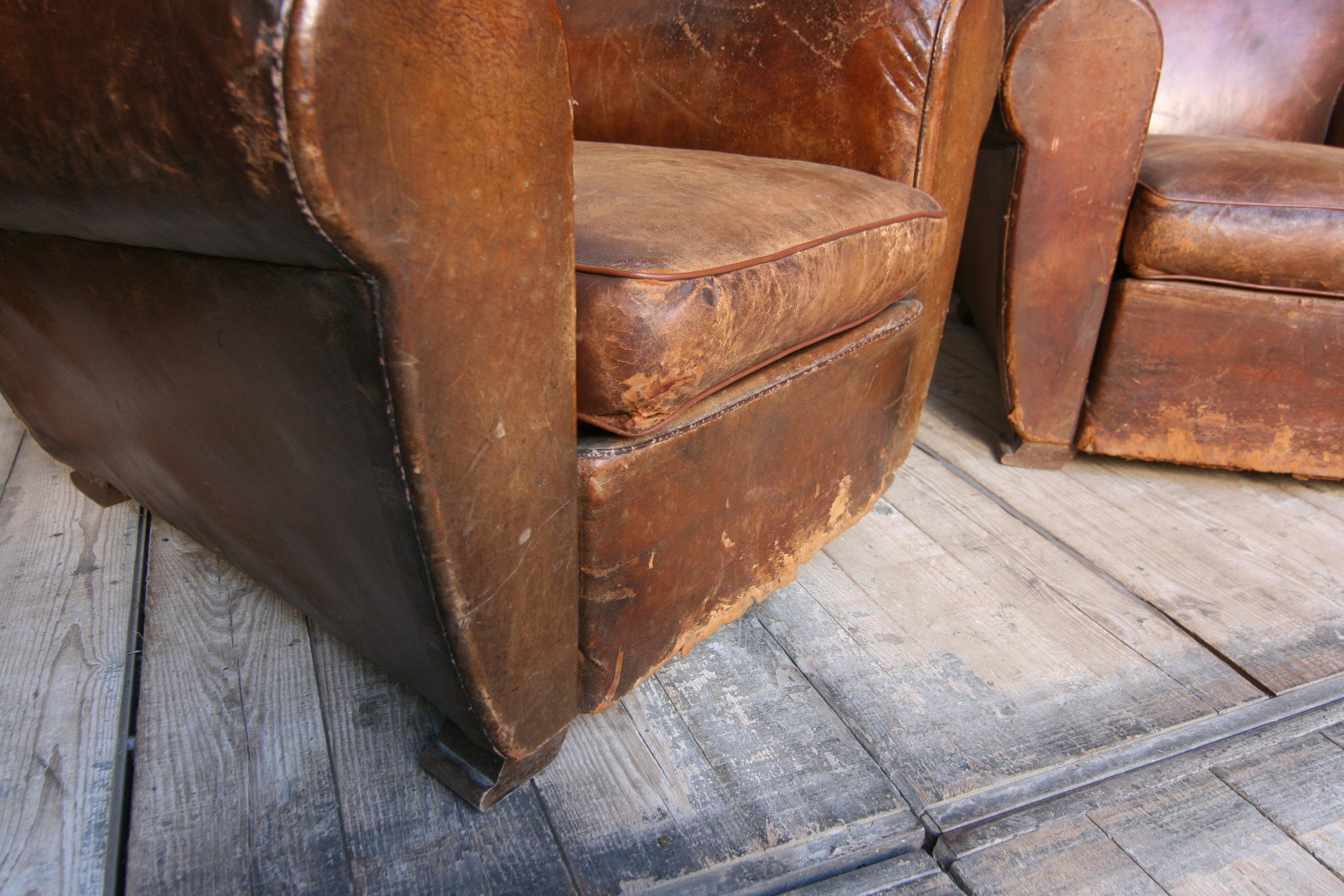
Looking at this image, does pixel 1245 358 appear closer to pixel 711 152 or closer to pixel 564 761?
pixel 711 152

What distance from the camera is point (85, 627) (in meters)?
0.97

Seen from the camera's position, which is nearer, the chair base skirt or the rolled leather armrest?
the rolled leather armrest

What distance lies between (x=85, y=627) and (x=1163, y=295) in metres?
1.56

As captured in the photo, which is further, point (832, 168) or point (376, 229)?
point (832, 168)

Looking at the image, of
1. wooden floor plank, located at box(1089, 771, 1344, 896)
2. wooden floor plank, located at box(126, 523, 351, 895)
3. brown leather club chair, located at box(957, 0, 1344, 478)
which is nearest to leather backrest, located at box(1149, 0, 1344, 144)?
brown leather club chair, located at box(957, 0, 1344, 478)

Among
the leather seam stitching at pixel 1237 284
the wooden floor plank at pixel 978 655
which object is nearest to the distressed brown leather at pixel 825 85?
the wooden floor plank at pixel 978 655

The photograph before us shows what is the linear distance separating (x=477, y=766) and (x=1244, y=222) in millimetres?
1242

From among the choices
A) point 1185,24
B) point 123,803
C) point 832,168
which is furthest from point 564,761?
point 1185,24

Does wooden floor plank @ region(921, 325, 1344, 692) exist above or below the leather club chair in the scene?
below

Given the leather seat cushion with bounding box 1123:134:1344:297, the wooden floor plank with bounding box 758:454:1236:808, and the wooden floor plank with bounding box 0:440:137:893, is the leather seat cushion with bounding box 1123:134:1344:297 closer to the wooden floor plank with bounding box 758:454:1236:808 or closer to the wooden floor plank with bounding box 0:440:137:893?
the wooden floor plank with bounding box 758:454:1236:808

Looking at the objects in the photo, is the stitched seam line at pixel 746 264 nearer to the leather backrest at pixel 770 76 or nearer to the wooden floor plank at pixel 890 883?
the leather backrest at pixel 770 76

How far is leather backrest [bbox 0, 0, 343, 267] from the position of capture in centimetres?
35

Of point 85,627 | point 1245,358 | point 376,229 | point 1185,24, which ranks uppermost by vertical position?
point 1185,24

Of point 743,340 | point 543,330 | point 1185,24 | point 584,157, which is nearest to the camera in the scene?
point 543,330
